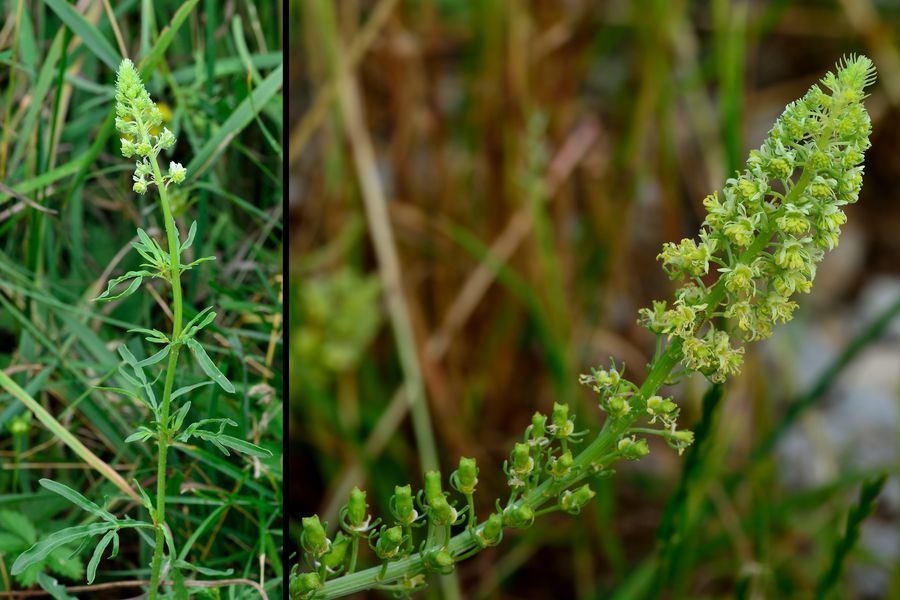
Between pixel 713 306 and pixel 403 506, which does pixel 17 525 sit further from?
pixel 713 306

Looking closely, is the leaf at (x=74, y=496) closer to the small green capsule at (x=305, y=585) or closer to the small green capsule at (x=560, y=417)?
the small green capsule at (x=305, y=585)

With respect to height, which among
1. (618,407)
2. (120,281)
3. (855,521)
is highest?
(120,281)

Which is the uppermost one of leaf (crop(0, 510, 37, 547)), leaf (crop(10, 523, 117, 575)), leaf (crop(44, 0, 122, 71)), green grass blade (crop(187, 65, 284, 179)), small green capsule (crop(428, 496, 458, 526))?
leaf (crop(44, 0, 122, 71))

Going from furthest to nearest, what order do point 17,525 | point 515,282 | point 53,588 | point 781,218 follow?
point 515,282 < point 17,525 < point 53,588 < point 781,218

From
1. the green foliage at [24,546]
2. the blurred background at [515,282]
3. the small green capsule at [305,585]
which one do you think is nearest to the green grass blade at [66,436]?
the green foliage at [24,546]

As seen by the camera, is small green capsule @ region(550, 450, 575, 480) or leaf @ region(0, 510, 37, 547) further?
leaf @ region(0, 510, 37, 547)

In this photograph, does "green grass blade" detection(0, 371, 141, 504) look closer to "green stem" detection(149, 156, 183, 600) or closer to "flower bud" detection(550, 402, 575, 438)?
"green stem" detection(149, 156, 183, 600)

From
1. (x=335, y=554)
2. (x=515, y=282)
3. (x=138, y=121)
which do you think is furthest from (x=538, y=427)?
(x=515, y=282)

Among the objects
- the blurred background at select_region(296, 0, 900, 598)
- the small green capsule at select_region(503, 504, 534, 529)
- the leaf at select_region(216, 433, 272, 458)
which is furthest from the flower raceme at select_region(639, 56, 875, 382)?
the blurred background at select_region(296, 0, 900, 598)

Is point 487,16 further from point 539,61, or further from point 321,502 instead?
point 321,502
